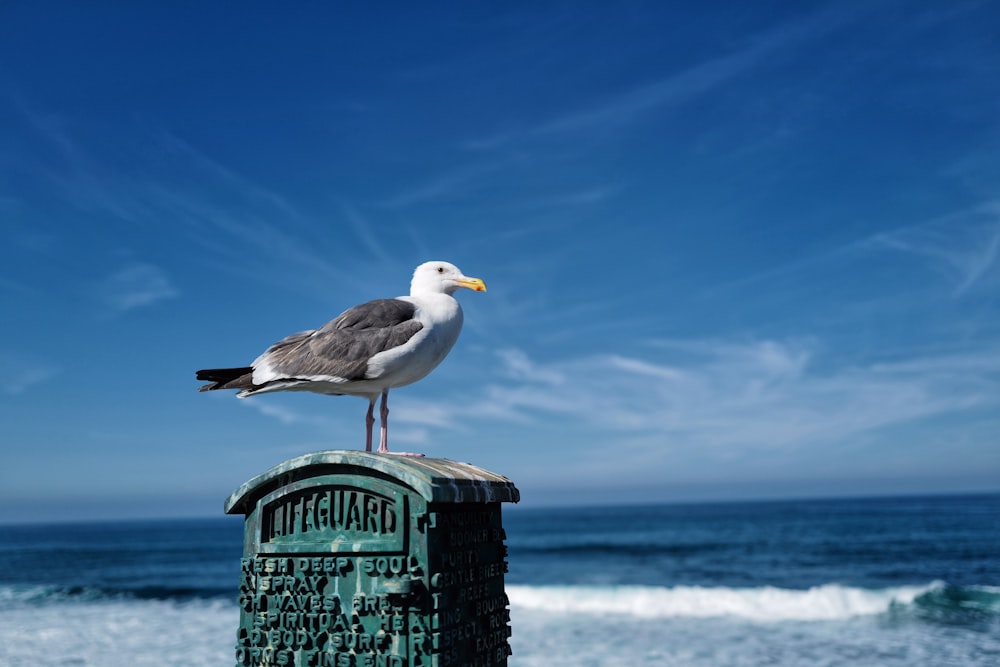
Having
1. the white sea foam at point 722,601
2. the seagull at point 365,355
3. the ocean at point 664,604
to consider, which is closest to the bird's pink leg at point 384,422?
the seagull at point 365,355

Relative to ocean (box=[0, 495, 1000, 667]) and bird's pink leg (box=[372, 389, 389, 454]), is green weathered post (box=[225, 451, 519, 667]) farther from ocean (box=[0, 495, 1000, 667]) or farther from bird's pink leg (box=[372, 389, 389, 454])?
ocean (box=[0, 495, 1000, 667])

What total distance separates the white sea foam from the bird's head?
15.7m

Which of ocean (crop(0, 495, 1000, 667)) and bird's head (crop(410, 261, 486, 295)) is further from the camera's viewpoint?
ocean (crop(0, 495, 1000, 667))

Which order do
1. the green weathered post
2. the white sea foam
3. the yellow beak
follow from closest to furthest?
the green weathered post, the yellow beak, the white sea foam

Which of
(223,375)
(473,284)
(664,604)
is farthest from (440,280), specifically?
(664,604)

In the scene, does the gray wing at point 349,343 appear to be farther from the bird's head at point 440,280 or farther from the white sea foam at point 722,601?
the white sea foam at point 722,601

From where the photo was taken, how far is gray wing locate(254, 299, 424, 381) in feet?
14.6

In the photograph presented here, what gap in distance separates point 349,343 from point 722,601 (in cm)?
1935

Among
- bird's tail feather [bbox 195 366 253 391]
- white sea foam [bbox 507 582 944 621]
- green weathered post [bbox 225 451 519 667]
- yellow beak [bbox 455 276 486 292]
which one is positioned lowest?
white sea foam [bbox 507 582 944 621]

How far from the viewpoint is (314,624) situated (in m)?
3.74

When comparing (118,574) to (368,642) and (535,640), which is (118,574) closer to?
(535,640)

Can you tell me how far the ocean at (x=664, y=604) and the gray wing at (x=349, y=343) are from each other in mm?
9611

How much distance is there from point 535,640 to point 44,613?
39.9 feet

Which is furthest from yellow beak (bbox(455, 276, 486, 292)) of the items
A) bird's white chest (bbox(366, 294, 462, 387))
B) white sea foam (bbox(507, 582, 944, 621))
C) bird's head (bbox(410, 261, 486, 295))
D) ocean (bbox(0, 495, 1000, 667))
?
white sea foam (bbox(507, 582, 944, 621))
